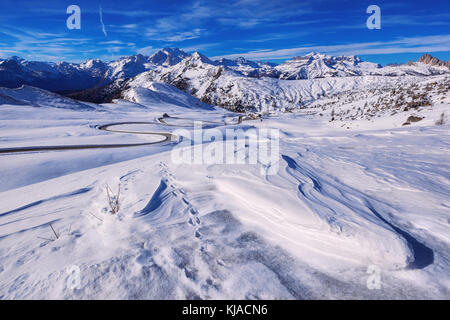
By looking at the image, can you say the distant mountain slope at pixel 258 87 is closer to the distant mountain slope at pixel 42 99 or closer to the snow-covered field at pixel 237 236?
the distant mountain slope at pixel 42 99

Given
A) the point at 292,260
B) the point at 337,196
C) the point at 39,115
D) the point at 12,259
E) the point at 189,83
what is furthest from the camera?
the point at 189,83

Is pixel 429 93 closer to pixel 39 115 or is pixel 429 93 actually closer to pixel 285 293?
pixel 285 293

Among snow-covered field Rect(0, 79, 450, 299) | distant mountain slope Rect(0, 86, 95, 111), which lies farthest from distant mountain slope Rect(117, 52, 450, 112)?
snow-covered field Rect(0, 79, 450, 299)

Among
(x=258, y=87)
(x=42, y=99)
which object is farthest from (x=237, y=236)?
(x=258, y=87)

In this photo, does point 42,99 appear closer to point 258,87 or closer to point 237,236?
point 237,236

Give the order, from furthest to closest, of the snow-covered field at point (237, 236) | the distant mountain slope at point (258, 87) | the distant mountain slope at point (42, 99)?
1. the distant mountain slope at point (258, 87)
2. the distant mountain slope at point (42, 99)
3. the snow-covered field at point (237, 236)

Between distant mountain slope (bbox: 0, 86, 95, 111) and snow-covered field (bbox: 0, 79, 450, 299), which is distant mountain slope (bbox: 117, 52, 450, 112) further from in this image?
snow-covered field (bbox: 0, 79, 450, 299)

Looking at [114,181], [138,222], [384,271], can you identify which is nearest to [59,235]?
[138,222]

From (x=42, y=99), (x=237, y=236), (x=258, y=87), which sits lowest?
(x=237, y=236)

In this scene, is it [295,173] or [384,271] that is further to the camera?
[295,173]

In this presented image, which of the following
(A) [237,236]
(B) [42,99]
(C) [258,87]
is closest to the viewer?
(A) [237,236]

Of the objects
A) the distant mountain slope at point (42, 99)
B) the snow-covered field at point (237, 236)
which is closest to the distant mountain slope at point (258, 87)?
the distant mountain slope at point (42, 99)
